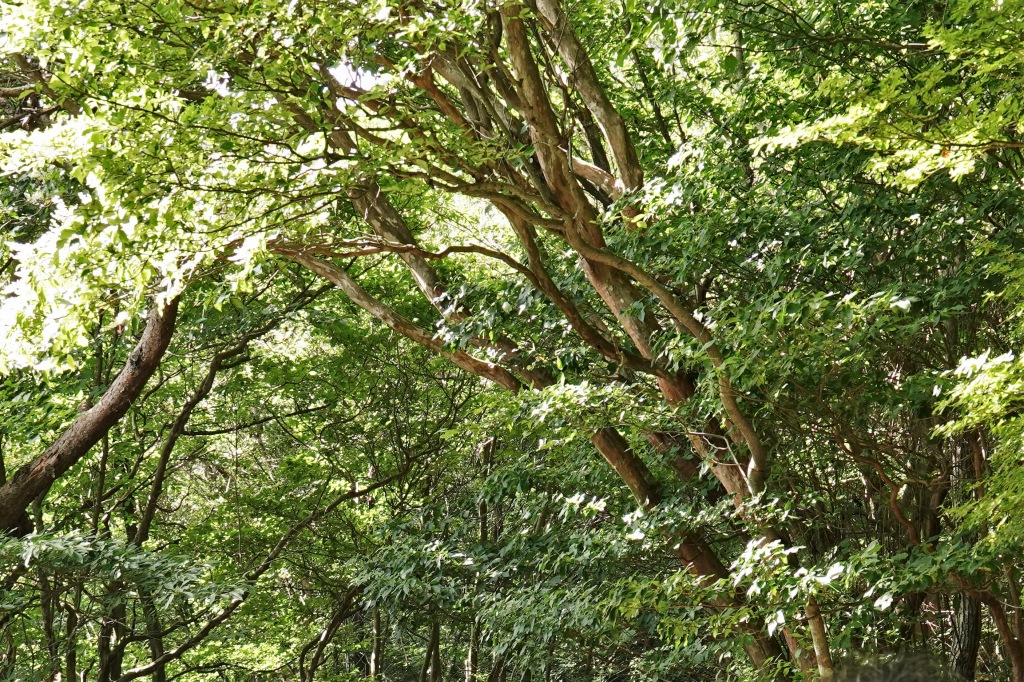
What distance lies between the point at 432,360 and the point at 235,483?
2.38 m

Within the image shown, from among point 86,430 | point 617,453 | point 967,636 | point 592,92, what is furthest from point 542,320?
point 967,636

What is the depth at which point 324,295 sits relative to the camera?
8.62m

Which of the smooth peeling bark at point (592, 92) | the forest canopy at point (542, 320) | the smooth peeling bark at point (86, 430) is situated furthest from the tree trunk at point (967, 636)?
the smooth peeling bark at point (86, 430)

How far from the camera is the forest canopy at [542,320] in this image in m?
3.71

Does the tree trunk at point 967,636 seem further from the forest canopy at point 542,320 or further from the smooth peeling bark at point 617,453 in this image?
the smooth peeling bark at point 617,453

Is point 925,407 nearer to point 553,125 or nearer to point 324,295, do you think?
point 553,125

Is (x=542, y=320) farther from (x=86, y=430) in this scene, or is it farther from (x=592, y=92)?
(x=86, y=430)

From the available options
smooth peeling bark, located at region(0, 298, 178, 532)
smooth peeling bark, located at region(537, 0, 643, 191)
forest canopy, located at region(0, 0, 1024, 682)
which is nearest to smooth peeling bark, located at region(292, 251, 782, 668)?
forest canopy, located at region(0, 0, 1024, 682)

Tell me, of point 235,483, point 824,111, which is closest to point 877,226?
point 824,111

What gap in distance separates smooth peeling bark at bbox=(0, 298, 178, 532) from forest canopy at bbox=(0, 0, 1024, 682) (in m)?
0.03

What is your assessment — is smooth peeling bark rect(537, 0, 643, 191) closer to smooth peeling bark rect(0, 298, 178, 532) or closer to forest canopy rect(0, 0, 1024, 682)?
forest canopy rect(0, 0, 1024, 682)

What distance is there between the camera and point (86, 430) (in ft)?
19.9

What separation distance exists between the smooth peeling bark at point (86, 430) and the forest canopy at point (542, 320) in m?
0.03

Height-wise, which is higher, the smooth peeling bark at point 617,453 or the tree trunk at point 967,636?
the smooth peeling bark at point 617,453
